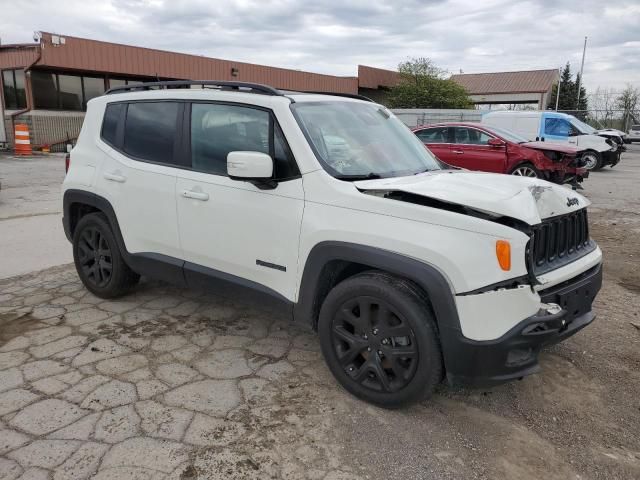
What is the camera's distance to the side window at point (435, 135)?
41.1ft

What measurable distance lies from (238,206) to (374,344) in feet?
4.18

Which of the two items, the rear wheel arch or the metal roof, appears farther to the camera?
the metal roof

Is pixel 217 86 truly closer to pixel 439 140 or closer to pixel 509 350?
pixel 509 350

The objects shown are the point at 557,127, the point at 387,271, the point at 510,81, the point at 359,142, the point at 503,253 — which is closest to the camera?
the point at 503,253

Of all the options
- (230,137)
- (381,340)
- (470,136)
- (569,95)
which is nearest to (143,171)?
(230,137)

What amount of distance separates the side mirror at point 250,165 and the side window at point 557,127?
16941mm

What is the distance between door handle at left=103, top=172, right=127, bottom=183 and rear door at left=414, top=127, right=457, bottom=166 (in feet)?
30.2

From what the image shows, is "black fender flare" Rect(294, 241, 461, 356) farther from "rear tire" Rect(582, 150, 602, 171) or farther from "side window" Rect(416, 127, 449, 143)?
"rear tire" Rect(582, 150, 602, 171)

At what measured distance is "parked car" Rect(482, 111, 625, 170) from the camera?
669 inches

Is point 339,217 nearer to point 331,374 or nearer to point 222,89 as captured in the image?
point 331,374

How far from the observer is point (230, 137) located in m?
3.62

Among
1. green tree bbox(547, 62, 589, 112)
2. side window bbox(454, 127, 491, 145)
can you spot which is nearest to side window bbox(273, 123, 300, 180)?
side window bbox(454, 127, 491, 145)

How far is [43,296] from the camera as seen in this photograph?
4.84 metres

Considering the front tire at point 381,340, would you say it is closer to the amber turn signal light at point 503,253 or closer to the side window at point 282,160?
the amber turn signal light at point 503,253
